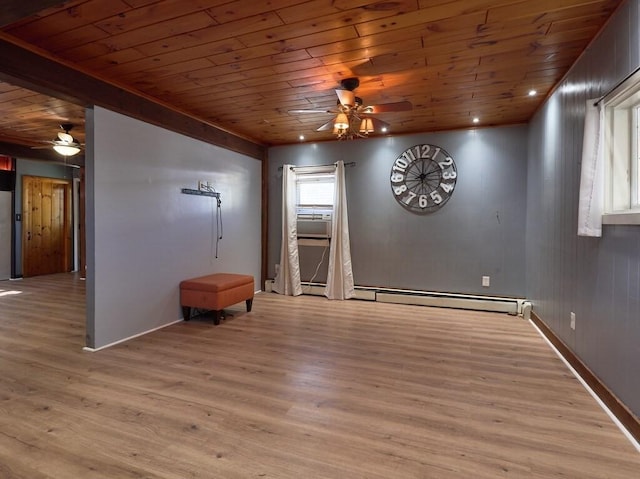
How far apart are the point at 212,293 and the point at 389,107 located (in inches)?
105

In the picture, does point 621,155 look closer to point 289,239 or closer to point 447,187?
point 447,187

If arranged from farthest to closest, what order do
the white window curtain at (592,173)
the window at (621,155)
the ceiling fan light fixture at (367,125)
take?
the ceiling fan light fixture at (367,125), the white window curtain at (592,173), the window at (621,155)

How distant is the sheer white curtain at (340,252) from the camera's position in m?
5.22

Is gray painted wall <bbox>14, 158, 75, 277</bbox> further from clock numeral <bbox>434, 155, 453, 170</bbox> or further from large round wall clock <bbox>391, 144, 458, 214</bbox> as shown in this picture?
clock numeral <bbox>434, 155, 453, 170</bbox>

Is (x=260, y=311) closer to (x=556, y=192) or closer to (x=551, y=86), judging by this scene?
(x=556, y=192)

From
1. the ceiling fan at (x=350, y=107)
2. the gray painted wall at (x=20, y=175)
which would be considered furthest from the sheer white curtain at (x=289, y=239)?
the gray painted wall at (x=20, y=175)

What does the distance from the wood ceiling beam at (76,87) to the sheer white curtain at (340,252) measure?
207 cm

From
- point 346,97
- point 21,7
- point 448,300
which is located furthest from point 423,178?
point 21,7

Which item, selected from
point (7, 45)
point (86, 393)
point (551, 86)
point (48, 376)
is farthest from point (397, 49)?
point (48, 376)

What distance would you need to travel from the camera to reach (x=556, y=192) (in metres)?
3.20

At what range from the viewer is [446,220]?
4.85 metres

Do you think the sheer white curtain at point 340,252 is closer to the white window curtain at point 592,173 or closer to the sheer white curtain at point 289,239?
the sheer white curtain at point 289,239

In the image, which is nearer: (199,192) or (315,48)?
(315,48)

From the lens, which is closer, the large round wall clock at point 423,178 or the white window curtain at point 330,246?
the large round wall clock at point 423,178
